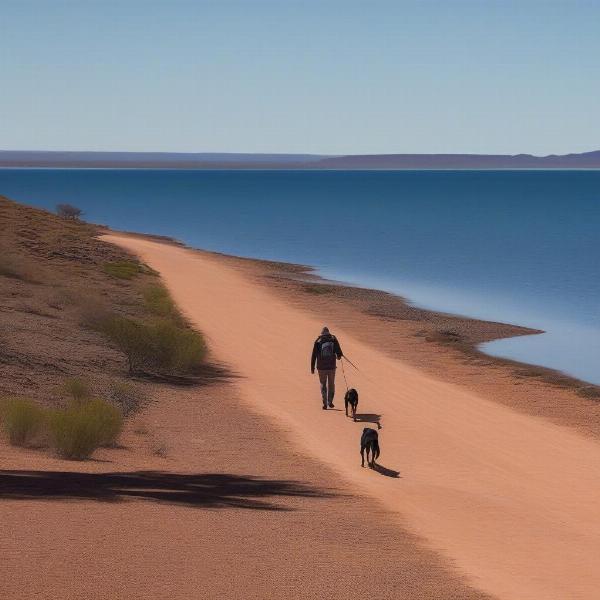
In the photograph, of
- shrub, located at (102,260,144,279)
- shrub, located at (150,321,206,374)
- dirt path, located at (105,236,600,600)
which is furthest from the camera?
shrub, located at (102,260,144,279)

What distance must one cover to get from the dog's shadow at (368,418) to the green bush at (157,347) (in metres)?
5.27

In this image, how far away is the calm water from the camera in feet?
154

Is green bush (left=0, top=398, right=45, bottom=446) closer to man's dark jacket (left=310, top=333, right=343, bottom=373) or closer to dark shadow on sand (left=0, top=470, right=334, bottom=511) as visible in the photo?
dark shadow on sand (left=0, top=470, right=334, bottom=511)

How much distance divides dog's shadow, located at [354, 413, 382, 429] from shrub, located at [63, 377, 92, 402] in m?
5.18

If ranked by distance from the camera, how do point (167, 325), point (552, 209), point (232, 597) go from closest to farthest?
point (232, 597)
point (167, 325)
point (552, 209)

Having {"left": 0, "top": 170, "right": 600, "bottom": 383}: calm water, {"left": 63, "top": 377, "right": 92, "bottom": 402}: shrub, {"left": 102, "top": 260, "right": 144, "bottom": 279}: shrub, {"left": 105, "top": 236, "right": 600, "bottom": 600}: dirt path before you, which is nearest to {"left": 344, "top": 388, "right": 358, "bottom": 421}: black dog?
{"left": 105, "top": 236, "right": 600, "bottom": 600}: dirt path

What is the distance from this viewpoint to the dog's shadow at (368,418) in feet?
73.7

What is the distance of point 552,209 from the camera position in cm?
15750

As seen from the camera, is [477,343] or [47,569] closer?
[47,569]

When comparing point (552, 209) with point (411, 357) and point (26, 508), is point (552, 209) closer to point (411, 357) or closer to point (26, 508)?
point (411, 357)

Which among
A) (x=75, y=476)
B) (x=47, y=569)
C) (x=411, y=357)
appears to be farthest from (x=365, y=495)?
(x=411, y=357)

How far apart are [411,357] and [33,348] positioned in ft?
42.5

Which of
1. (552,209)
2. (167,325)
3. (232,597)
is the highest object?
(552,209)

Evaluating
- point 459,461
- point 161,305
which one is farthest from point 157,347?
point 161,305
